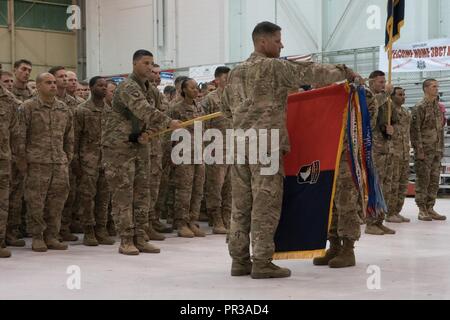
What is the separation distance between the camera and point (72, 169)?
26.9 ft

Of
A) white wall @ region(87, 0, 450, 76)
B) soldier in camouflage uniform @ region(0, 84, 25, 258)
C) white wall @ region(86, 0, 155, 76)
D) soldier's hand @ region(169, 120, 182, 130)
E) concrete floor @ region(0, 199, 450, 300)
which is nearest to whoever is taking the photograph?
concrete floor @ region(0, 199, 450, 300)

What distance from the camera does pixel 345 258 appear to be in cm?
612

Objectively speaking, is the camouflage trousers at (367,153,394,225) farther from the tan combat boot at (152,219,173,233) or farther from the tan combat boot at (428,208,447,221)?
the tan combat boot at (152,219,173,233)

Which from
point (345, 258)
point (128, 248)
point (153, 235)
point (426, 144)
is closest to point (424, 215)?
point (426, 144)

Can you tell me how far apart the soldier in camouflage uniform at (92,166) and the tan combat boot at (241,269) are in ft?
8.13

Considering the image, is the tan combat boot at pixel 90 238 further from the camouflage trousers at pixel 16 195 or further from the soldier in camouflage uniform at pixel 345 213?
the soldier in camouflage uniform at pixel 345 213

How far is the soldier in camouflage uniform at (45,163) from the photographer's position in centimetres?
733

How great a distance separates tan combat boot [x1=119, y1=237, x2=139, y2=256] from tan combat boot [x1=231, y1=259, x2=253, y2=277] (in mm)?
1516

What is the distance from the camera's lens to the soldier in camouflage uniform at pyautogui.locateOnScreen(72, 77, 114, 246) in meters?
7.87

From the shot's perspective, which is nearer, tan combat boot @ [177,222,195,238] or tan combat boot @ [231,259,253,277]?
tan combat boot @ [231,259,253,277]

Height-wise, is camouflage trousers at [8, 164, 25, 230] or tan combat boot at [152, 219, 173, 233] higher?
camouflage trousers at [8, 164, 25, 230]

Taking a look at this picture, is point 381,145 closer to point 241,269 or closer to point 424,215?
point 424,215

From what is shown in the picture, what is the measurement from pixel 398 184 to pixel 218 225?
2.58 m

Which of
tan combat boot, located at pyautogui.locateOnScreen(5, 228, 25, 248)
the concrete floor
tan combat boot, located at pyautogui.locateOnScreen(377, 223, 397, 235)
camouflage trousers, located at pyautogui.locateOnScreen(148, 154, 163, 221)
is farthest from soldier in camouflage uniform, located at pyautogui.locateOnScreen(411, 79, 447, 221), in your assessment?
tan combat boot, located at pyautogui.locateOnScreen(5, 228, 25, 248)
